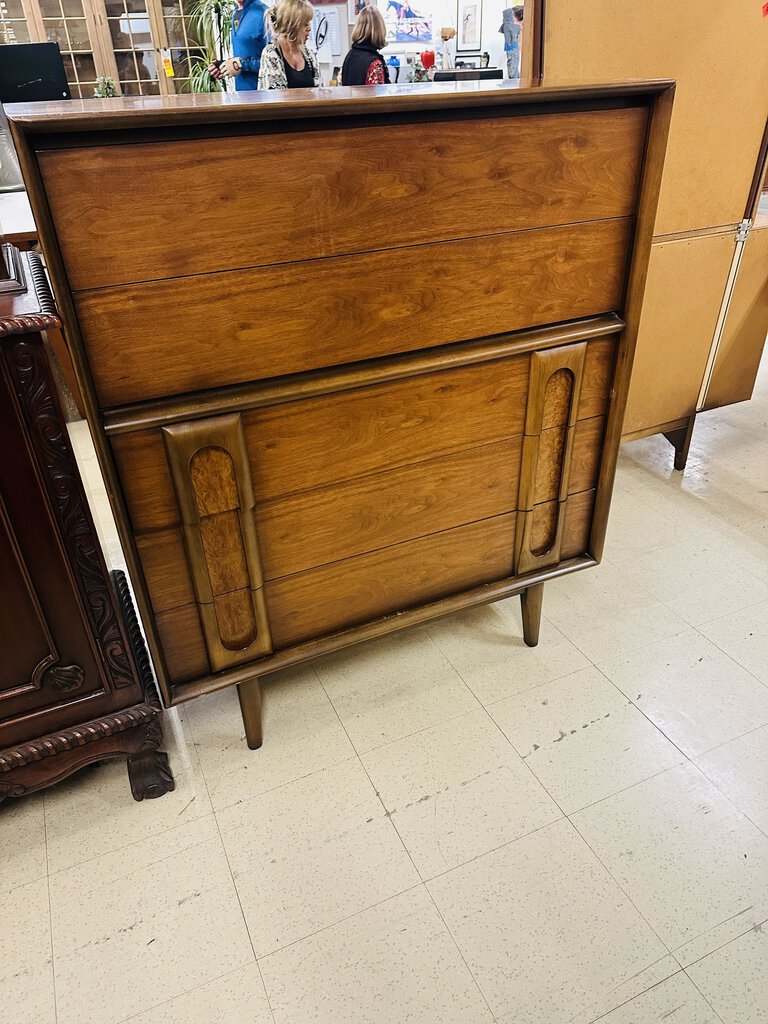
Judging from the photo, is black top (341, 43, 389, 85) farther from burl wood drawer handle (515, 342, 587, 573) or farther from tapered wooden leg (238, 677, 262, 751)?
tapered wooden leg (238, 677, 262, 751)

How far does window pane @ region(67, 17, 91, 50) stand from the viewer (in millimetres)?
5777

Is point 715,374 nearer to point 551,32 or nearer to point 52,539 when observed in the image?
point 551,32

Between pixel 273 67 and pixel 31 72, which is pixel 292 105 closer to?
pixel 273 67

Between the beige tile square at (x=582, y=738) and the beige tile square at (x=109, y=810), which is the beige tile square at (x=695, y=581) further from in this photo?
the beige tile square at (x=109, y=810)

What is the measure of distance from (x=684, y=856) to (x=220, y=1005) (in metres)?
0.89

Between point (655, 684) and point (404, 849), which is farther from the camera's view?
point (655, 684)

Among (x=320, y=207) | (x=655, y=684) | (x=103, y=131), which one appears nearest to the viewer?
(x=103, y=131)

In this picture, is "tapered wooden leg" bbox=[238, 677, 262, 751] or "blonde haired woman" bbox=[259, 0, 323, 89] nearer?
"tapered wooden leg" bbox=[238, 677, 262, 751]

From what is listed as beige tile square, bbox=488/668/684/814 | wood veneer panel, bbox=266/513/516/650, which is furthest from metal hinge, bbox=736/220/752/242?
beige tile square, bbox=488/668/684/814

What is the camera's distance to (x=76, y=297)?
3.37 ft

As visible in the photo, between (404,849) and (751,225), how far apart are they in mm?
2124

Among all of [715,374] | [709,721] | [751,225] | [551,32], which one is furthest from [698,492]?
[551,32]

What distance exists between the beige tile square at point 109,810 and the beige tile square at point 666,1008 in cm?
84

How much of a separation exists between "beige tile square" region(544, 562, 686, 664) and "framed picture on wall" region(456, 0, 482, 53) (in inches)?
271
